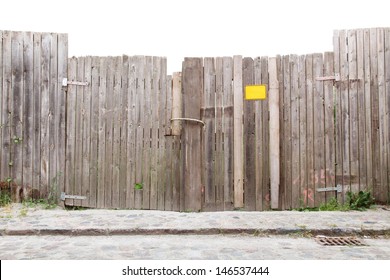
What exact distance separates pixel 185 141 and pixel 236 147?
2.92ft

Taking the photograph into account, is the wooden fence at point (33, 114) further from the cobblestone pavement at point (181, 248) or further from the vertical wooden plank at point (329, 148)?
the vertical wooden plank at point (329, 148)

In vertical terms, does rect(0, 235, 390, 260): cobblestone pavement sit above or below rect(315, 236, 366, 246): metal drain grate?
above

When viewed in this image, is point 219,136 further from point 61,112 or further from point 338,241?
point 61,112

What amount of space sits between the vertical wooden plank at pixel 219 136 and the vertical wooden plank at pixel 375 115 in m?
2.59

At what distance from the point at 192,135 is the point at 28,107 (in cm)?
298

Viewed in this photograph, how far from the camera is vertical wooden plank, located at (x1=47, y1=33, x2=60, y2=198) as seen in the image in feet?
20.8

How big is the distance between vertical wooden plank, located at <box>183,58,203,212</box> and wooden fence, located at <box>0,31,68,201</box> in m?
2.19

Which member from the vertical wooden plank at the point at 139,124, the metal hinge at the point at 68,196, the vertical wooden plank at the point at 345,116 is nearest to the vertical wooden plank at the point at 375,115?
the vertical wooden plank at the point at 345,116

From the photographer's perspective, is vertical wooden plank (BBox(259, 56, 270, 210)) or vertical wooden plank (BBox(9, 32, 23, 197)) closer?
vertical wooden plank (BBox(259, 56, 270, 210))

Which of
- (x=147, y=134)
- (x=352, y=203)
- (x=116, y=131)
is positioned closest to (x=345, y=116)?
(x=352, y=203)

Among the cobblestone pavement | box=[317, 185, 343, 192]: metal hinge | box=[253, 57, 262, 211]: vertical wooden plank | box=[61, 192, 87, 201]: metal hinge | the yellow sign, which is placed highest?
the yellow sign

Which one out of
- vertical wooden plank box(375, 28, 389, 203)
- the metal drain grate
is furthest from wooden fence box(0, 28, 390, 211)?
the metal drain grate

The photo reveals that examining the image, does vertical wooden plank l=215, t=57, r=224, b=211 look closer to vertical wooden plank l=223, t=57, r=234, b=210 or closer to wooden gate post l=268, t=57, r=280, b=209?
vertical wooden plank l=223, t=57, r=234, b=210

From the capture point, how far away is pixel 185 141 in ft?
20.4
